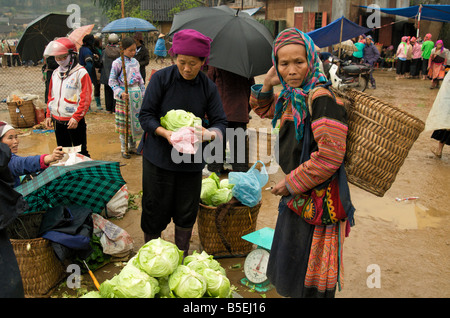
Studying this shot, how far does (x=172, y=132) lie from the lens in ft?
9.11

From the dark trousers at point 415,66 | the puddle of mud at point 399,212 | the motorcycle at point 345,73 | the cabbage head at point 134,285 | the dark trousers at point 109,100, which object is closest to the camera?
the cabbage head at point 134,285

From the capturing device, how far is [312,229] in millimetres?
2201

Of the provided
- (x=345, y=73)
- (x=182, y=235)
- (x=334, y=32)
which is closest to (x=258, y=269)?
(x=182, y=235)

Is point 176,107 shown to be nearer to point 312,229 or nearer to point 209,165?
point 312,229

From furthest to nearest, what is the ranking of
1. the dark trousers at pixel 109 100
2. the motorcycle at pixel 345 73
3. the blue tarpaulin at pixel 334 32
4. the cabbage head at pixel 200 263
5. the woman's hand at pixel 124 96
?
the blue tarpaulin at pixel 334 32 → the motorcycle at pixel 345 73 → the dark trousers at pixel 109 100 → the woman's hand at pixel 124 96 → the cabbage head at pixel 200 263

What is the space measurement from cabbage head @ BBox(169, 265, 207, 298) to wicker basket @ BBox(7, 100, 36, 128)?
7539 mm

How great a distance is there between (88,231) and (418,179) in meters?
4.74

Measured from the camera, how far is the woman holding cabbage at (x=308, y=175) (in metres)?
1.97

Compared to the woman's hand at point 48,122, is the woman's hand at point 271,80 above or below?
above

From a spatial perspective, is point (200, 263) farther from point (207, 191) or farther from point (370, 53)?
point (370, 53)

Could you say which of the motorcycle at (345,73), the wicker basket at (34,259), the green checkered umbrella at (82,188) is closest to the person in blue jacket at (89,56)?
the motorcycle at (345,73)

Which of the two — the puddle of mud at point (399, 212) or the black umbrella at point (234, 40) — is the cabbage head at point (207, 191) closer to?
the black umbrella at point (234, 40)

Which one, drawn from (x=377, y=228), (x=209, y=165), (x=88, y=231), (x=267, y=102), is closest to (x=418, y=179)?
(x=377, y=228)
